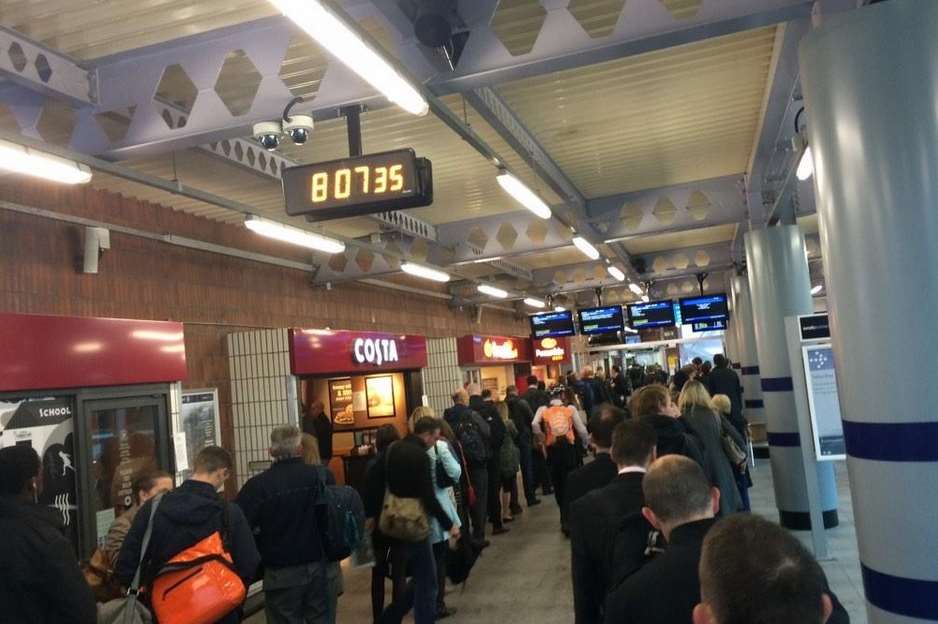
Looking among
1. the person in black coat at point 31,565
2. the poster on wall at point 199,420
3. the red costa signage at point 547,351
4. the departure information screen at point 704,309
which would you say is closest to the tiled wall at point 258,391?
the poster on wall at point 199,420

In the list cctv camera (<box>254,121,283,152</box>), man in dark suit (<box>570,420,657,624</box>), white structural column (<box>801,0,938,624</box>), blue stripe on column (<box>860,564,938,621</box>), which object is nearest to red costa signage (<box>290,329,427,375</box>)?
cctv camera (<box>254,121,283,152</box>)

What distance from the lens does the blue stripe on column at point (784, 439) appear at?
7480 mm

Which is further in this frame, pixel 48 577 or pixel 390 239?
pixel 390 239

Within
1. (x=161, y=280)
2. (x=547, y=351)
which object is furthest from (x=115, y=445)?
(x=547, y=351)

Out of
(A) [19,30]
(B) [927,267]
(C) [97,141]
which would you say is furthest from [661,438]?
(A) [19,30]

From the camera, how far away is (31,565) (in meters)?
3.11

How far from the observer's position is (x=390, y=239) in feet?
35.9

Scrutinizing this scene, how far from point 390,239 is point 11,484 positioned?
7.96m

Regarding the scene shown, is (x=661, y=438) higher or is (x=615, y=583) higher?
(x=661, y=438)

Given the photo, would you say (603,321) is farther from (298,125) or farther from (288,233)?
(298,125)

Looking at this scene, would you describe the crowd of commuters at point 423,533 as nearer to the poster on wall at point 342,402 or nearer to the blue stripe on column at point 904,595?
the blue stripe on column at point 904,595

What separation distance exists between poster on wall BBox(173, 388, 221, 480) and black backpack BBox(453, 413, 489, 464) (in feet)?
9.13

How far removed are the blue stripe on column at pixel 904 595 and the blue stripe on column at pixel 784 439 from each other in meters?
4.17

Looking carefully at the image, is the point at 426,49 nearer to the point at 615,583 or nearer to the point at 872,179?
the point at 872,179
